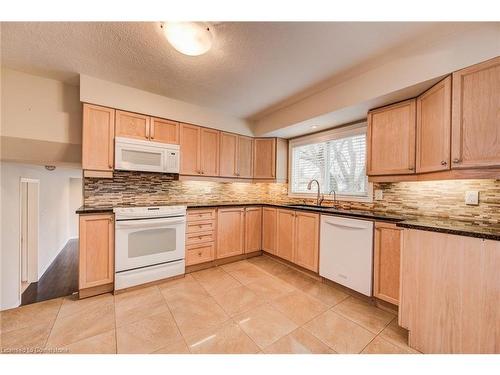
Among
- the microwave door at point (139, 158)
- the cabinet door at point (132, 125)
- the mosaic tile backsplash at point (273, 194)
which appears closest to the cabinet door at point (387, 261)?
the mosaic tile backsplash at point (273, 194)

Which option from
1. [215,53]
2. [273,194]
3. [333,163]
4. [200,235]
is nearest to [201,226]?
[200,235]

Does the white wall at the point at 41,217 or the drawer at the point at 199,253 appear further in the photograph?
the drawer at the point at 199,253

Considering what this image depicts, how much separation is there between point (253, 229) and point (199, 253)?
94cm

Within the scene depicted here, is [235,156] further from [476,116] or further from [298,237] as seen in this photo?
[476,116]

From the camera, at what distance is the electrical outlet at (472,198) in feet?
5.54

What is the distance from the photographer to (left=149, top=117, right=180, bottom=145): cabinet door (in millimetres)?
2596

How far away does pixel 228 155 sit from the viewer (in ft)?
10.8

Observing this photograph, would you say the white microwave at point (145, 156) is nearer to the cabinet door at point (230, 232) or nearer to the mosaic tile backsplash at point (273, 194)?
the mosaic tile backsplash at point (273, 194)

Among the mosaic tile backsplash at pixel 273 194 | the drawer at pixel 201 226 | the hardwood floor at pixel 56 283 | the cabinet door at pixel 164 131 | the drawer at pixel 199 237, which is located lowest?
the hardwood floor at pixel 56 283

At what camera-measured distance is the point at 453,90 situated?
1482 millimetres

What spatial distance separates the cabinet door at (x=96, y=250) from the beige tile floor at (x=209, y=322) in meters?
0.20
